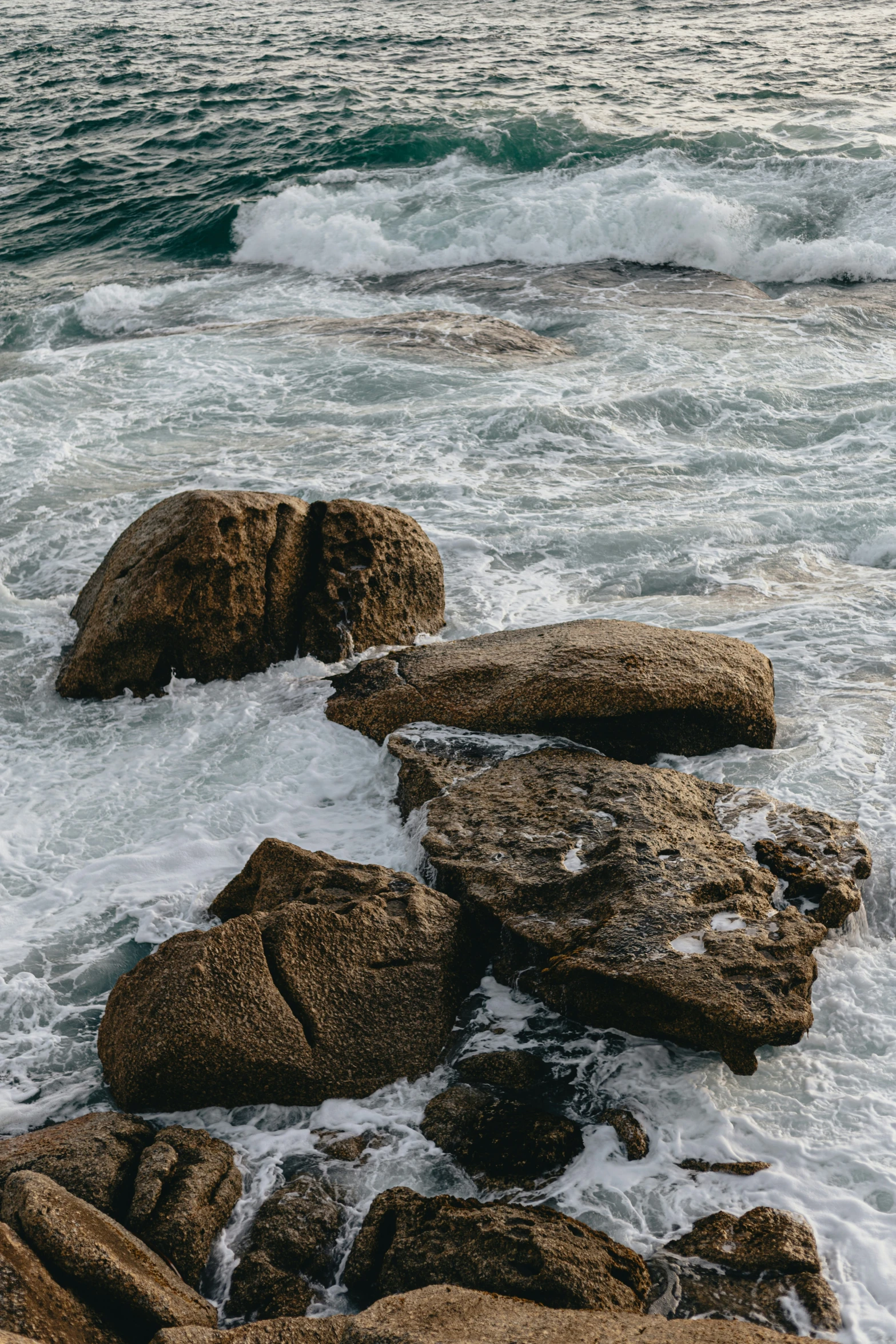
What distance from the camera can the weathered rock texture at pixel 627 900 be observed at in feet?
14.0

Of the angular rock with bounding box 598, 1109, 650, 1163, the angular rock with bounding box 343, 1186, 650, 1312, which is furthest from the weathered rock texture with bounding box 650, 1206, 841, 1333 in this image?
the angular rock with bounding box 598, 1109, 650, 1163

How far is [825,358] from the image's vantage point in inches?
489

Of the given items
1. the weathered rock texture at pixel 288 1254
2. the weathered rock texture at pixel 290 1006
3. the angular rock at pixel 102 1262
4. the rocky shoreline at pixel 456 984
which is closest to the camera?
the angular rock at pixel 102 1262

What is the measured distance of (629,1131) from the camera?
4.00m

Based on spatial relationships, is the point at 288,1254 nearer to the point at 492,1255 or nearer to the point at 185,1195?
the point at 185,1195

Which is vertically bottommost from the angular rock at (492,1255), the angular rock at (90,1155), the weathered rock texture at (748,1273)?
the weathered rock texture at (748,1273)

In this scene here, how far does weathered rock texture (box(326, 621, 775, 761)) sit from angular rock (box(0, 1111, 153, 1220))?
2.90 m

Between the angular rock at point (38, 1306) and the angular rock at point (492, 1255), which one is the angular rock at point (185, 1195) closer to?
the angular rock at point (38, 1306)

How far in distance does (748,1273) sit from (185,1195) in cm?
190

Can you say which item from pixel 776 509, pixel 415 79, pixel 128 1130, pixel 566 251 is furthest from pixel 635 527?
pixel 415 79

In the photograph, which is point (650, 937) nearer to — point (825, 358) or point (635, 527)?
point (635, 527)

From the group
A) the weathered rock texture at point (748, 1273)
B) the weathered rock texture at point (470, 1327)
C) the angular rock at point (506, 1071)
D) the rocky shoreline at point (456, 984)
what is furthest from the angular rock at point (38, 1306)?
the weathered rock texture at point (748, 1273)

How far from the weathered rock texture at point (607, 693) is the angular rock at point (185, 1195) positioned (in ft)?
9.28

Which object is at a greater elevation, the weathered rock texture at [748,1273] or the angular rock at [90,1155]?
the angular rock at [90,1155]
